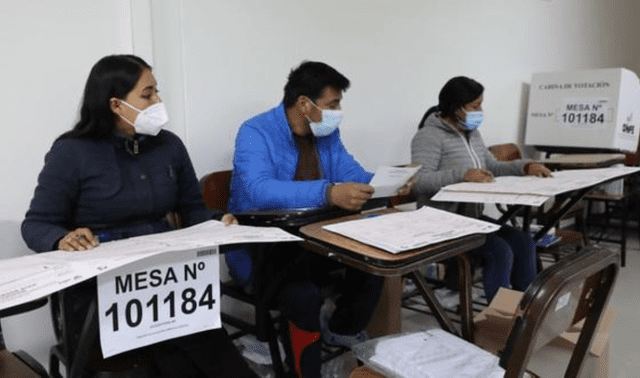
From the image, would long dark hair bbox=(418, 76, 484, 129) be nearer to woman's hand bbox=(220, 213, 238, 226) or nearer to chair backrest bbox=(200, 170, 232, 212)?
chair backrest bbox=(200, 170, 232, 212)

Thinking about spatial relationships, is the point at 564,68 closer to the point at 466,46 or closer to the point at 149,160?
the point at 466,46

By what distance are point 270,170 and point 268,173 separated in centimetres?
3

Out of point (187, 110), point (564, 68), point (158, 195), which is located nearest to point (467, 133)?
point (187, 110)

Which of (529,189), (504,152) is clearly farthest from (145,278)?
(504,152)

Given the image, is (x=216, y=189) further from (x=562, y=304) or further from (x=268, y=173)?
(x=562, y=304)

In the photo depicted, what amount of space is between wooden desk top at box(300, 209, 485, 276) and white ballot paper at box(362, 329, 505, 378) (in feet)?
0.85

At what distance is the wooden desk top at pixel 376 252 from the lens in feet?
3.34

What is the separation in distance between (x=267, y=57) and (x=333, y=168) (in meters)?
0.64

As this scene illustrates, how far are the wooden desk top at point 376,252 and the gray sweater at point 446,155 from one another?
975 millimetres

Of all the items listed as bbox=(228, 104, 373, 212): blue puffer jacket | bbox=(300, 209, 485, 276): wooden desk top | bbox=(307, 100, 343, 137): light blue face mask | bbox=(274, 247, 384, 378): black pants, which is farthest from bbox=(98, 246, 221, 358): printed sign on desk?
bbox=(307, 100, 343, 137): light blue face mask

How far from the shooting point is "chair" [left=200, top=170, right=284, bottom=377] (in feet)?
5.03

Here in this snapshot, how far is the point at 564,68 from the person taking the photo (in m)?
4.58

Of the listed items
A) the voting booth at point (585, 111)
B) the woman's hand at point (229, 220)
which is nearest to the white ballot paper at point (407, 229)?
the woman's hand at point (229, 220)

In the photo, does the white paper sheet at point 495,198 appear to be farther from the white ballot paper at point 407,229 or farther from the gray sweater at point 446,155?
the gray sweater at point 446,155
